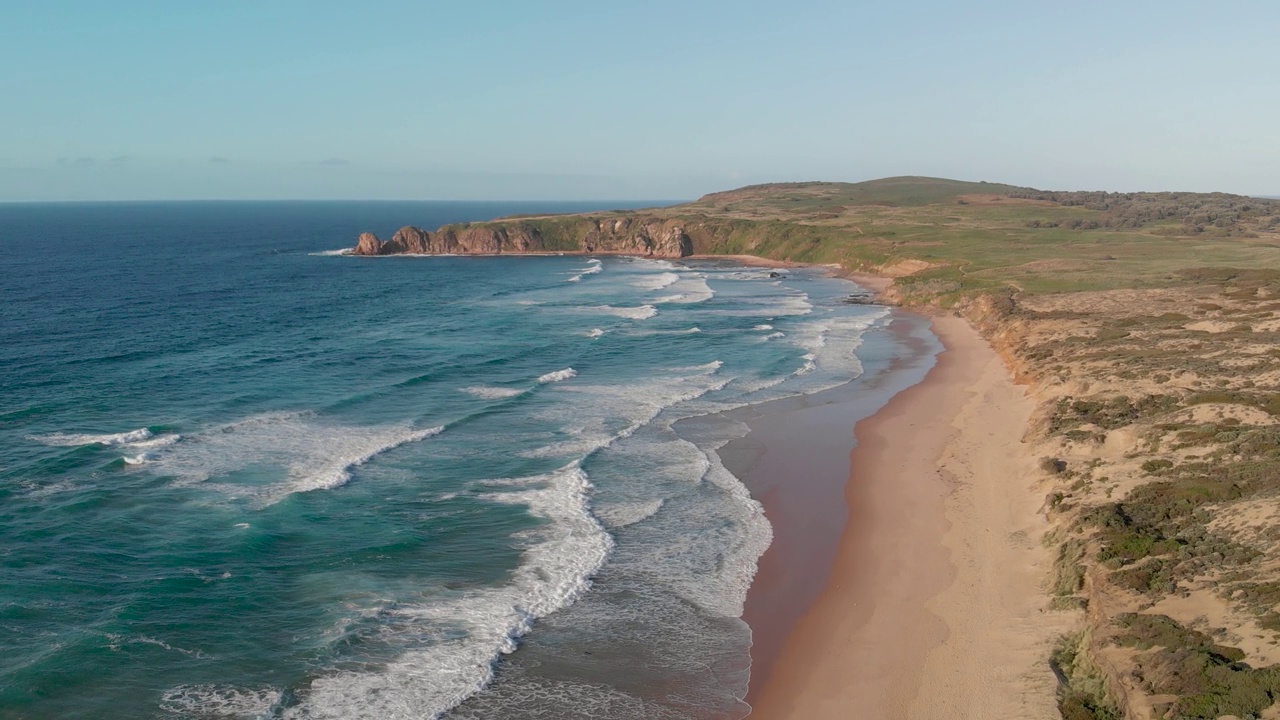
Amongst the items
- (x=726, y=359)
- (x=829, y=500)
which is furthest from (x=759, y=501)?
(x=726, y=359)

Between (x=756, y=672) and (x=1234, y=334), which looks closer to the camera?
(x=756, y=672)

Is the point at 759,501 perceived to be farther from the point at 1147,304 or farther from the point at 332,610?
the point at 1147,304

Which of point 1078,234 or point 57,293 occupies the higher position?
point 1078,234

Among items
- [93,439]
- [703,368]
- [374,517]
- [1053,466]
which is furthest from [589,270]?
[1053,466]

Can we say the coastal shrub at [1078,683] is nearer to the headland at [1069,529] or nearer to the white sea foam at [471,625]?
the headland at [1069,529]

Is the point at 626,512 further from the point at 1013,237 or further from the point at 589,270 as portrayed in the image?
the point at 1013,237

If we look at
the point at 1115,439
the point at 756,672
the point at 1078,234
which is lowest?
the point at 756,672

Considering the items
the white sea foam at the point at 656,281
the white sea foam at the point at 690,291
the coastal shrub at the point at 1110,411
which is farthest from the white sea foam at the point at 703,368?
the white sea foam at the point at 656,281
